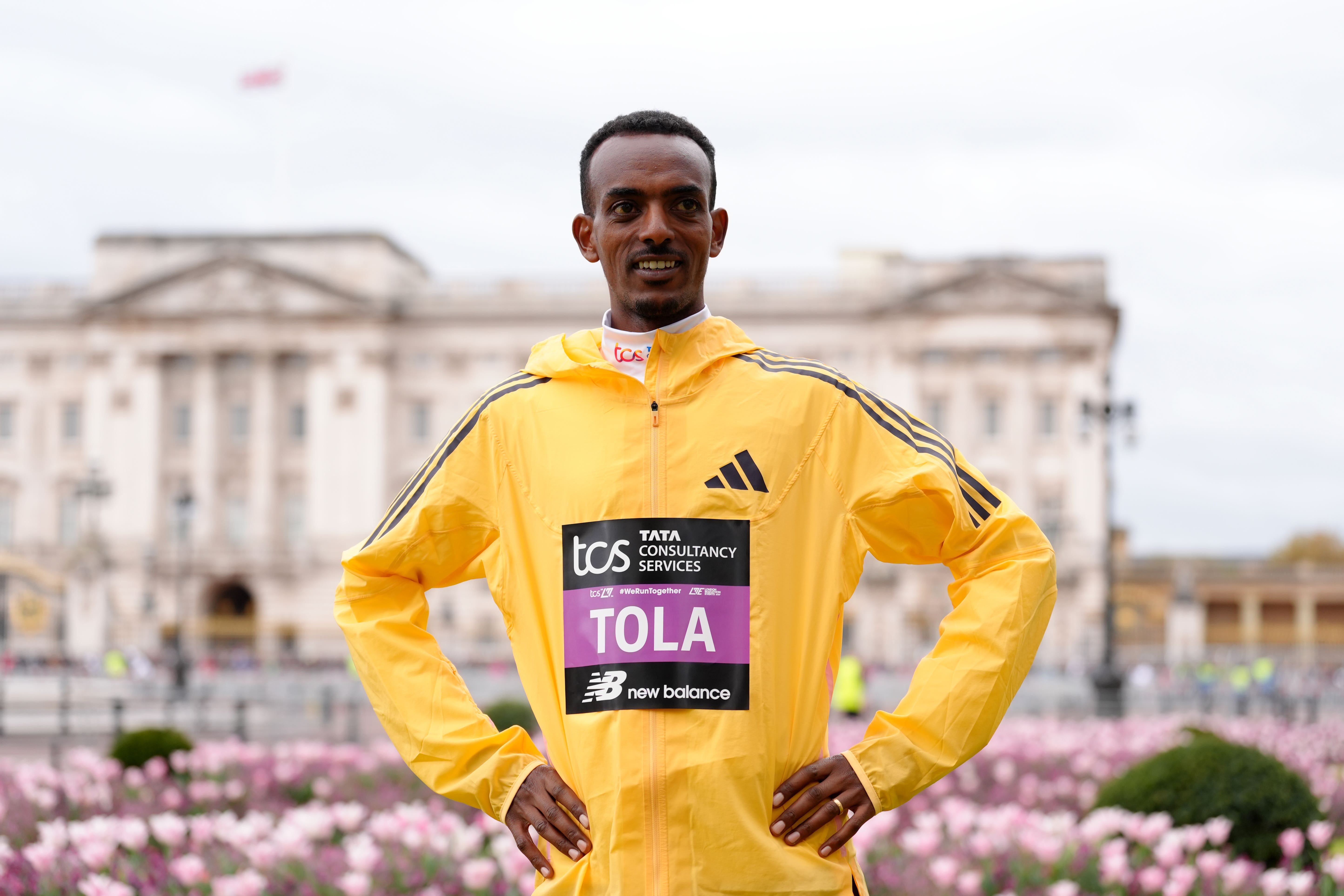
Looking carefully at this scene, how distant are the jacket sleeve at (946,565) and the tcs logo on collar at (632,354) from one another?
0.41m

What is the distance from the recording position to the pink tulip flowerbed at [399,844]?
605 cm

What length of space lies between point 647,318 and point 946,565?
81cm

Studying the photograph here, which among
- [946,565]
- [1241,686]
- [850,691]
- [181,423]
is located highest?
[181,423]

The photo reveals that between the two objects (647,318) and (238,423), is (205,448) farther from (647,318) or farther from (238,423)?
(647,318)

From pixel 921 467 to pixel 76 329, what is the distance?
70.0 metres

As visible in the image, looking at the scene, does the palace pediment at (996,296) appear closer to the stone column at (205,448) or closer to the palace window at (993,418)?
the palace window at (993,418)

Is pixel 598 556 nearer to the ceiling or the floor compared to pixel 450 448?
nearer to the floor

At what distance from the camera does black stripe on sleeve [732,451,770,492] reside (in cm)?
294

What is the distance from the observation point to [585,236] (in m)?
3.26

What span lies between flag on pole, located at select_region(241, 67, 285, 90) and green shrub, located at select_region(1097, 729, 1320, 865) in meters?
54.0

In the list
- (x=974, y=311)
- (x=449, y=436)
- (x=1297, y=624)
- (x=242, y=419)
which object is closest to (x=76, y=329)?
(x=242, y=419)

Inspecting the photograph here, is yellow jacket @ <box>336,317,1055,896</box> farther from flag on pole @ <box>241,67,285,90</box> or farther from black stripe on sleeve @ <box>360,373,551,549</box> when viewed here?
flag on pole @ <box>241,67,285,90</box>

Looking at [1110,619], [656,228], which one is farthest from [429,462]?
[1110,619]

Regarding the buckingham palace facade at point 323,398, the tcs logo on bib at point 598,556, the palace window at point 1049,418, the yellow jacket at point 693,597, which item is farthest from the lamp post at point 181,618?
the palace window at point 1049,418
